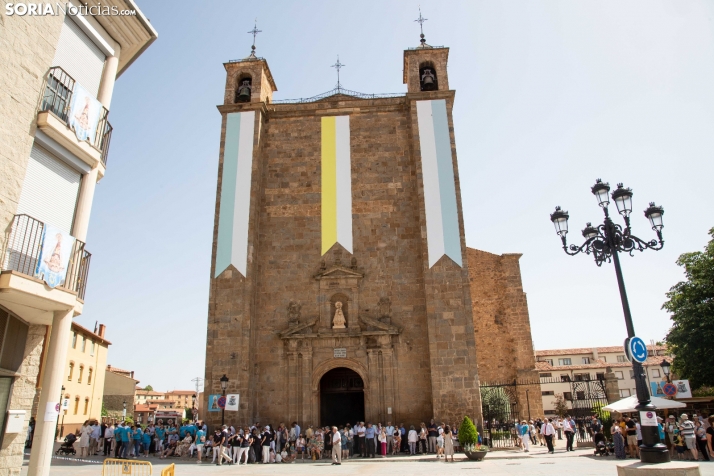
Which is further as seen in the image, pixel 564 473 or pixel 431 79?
pixel 431 79

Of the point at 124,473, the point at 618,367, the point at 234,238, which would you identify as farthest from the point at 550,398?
the point at 124,473

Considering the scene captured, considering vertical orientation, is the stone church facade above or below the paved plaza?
above

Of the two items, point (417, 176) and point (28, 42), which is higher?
point (417, 176)

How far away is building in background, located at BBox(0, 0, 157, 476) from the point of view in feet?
25.9

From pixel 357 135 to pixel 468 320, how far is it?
386 inches

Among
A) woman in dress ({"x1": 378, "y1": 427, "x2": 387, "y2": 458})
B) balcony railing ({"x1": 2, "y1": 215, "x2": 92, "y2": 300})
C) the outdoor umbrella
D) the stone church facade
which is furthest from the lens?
the stone church facade

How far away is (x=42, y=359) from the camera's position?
9.45 meters

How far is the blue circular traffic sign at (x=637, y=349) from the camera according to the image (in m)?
8.11

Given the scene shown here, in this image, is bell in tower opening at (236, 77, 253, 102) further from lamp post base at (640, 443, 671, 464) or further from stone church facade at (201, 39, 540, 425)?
lamp post base at (640, 443, 671, 464)

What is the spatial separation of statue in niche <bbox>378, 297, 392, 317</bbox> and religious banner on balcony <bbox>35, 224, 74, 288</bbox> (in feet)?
43.9

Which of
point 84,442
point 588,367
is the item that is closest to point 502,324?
point 84,442

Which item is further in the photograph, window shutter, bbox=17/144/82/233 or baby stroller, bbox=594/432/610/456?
baby stroller, bbox=594/432/610/456

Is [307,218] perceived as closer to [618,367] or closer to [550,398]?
[550,398]

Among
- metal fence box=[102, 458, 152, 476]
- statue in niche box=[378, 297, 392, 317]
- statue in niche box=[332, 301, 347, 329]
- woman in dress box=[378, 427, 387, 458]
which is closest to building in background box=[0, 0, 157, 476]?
metal fence box=[102, 458, 152, 476]
